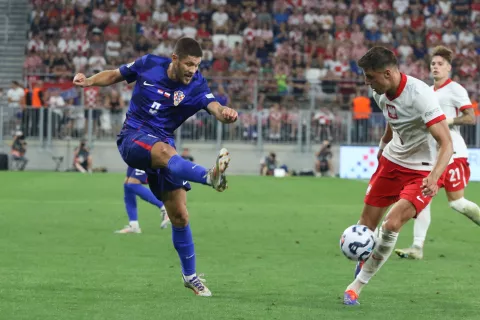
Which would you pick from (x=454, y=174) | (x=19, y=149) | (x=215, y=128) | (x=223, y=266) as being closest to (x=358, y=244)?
(x=223, y=266)

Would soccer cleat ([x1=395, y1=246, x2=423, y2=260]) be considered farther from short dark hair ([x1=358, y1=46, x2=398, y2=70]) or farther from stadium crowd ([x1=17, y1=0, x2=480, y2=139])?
stadium crowd ([x1=17, y1=0, x2=480, y2=139])

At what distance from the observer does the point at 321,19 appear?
35344 millimetres

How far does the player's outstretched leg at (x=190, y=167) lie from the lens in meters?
7.39

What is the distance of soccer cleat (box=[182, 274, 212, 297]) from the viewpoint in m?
8.33

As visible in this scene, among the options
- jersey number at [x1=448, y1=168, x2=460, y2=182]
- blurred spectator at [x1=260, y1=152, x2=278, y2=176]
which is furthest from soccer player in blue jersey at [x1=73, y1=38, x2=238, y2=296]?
blurred spectator at [x1=260, y1=152, x2=278, y2=176]

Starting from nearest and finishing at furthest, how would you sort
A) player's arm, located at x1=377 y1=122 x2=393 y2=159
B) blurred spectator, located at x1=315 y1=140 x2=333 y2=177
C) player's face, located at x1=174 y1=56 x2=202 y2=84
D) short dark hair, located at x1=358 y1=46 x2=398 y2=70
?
short dark hair, located at x1=358 y1=46 x2=398 y2=70
player's face, located at x1=174 y1=56 x2=202 y2=84
player's arm, located at x1=377 y1=122 x2=393 y2=159
blurred spectator, located at x1=315 y1=140 x2=333 y2=177

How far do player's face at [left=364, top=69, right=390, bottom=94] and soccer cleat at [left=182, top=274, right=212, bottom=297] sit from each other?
2.18 metres

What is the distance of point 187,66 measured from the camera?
8.20 meters

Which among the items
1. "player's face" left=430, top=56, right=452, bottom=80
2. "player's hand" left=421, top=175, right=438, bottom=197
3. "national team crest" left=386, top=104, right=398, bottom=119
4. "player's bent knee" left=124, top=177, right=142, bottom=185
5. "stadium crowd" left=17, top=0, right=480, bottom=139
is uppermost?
"stadium crowd" left=17, top=0, right=480, bottom=139

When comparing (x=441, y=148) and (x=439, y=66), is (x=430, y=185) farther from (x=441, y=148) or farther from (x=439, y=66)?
(x=439, y=66)

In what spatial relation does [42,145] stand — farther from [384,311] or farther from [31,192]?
[384,311]

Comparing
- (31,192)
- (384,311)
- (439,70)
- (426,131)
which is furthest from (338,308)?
(31,192)

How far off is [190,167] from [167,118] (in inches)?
35.8

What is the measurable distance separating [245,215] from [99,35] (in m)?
18.4
